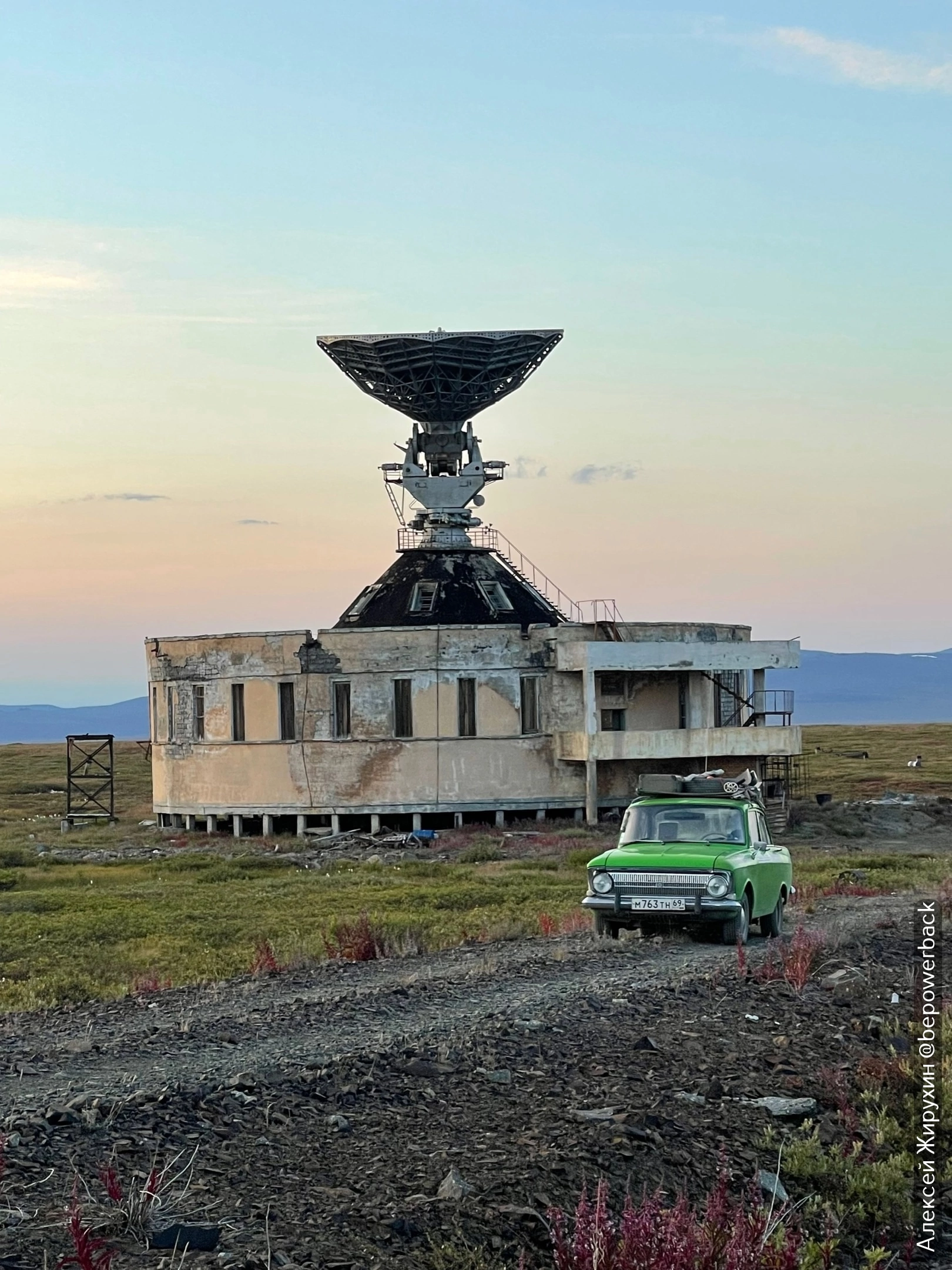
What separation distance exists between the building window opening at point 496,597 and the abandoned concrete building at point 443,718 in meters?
0.23

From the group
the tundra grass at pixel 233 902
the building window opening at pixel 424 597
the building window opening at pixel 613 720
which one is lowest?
the tundra grass at pixel 233 902

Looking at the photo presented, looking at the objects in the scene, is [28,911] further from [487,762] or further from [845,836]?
[845,836]

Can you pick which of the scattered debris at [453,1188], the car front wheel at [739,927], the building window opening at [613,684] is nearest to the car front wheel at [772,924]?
the car front wheel at [739,927]

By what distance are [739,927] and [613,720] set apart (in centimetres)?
3199

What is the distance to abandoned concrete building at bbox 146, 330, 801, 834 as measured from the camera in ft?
156

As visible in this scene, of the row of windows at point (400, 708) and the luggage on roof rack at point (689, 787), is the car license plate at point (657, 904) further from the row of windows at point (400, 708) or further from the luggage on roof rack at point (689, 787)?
the row of windows at point (400, 708)

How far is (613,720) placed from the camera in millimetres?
49562

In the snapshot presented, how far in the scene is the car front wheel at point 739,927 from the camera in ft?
57.5

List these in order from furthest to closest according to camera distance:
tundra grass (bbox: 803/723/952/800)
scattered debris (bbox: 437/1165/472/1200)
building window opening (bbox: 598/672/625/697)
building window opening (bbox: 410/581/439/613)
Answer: tundra grass (bbox: 803/723/952/800), building window opening (bbox: 410/581/439/613), building window opening (bbox: 598/672/625/697), scattered debris (bbox: 437/1165/472/1200)

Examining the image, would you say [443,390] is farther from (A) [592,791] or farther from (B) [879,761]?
(B) [879,761]

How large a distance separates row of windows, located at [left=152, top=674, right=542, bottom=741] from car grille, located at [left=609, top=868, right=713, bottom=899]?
30.0m

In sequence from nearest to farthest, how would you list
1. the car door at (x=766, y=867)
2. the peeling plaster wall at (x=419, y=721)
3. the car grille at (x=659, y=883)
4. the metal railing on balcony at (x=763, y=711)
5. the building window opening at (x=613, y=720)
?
the car grille at (x=659, y=883) → the car door at (x=766, y=867) → the peeling plaster wall at (x=419, y=721) → the building window opening at (x=613, y=720) → the metal railing on balcony at (x=763, y=711)

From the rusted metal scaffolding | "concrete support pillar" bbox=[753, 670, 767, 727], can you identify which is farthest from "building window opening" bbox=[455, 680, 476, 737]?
the rusted metal scaffolding

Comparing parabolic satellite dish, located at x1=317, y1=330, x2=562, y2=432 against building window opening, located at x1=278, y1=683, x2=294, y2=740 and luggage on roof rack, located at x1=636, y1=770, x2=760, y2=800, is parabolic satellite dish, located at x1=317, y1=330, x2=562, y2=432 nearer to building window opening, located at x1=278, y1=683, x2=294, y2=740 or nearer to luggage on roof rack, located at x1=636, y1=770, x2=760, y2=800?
building window opening, located at x1=278, y1=683, x2=294, y2=740
